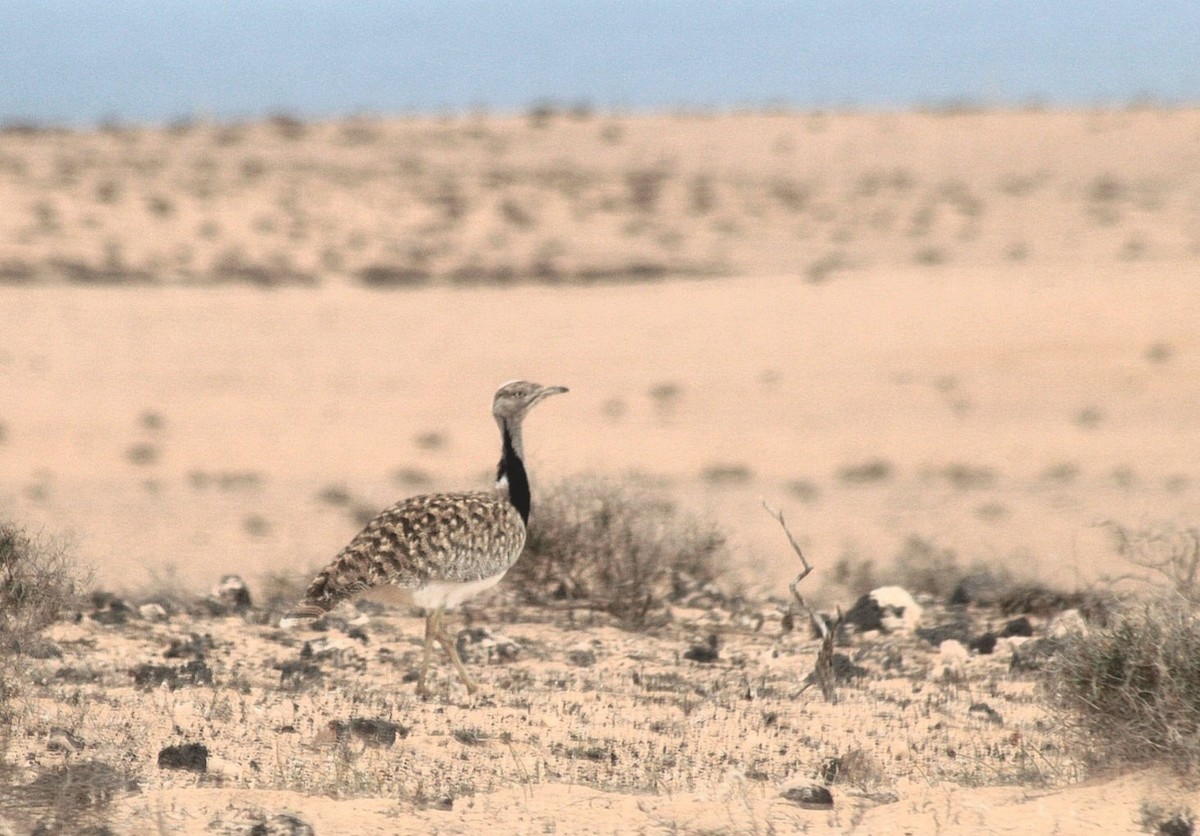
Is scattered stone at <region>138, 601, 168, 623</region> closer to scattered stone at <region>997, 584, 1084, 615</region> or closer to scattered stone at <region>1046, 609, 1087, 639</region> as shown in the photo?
scattered stone at <region>1046, 609, 1087, 639</region>

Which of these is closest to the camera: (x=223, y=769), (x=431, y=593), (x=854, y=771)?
(x=223, y=769)

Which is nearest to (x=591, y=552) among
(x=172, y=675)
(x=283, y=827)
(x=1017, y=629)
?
(x=1017, y=629)

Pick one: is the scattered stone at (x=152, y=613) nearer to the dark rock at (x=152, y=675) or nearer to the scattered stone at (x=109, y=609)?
the scattered stone at (x=109, y=609)

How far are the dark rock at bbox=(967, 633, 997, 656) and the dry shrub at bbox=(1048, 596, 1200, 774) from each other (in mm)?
2587

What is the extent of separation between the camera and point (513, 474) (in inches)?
338

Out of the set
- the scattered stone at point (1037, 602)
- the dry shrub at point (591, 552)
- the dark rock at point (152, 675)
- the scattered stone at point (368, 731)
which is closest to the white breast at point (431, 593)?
the dark rock at point (152, 675)

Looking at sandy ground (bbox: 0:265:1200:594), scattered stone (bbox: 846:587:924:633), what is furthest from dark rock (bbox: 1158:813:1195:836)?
sandy ground (bbox: 0:265:1200:594)

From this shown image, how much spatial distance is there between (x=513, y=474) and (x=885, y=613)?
8.00ft

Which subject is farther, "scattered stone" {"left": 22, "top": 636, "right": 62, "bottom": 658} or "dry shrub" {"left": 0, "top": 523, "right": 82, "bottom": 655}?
"dry shrub" {"left": 0, "top": 523, "right": 82, "bottom": 655}

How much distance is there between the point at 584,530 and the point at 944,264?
75.8 feet

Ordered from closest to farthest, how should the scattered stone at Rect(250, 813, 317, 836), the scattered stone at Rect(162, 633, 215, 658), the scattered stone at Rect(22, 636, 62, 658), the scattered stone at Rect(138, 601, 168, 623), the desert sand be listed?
the scattered stone at Rect(250, 813, 317, 836) → the desert sand → the scattered stone at Rect(22, 636, 62, 658) → the scattered stone at Rect(162, 633, 215, 658) → the scattered stone at Rect(138, 601, 168, 623)

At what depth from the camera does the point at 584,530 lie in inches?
412

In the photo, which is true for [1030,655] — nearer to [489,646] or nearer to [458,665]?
[489,646]

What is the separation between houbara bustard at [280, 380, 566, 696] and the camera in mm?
7578
